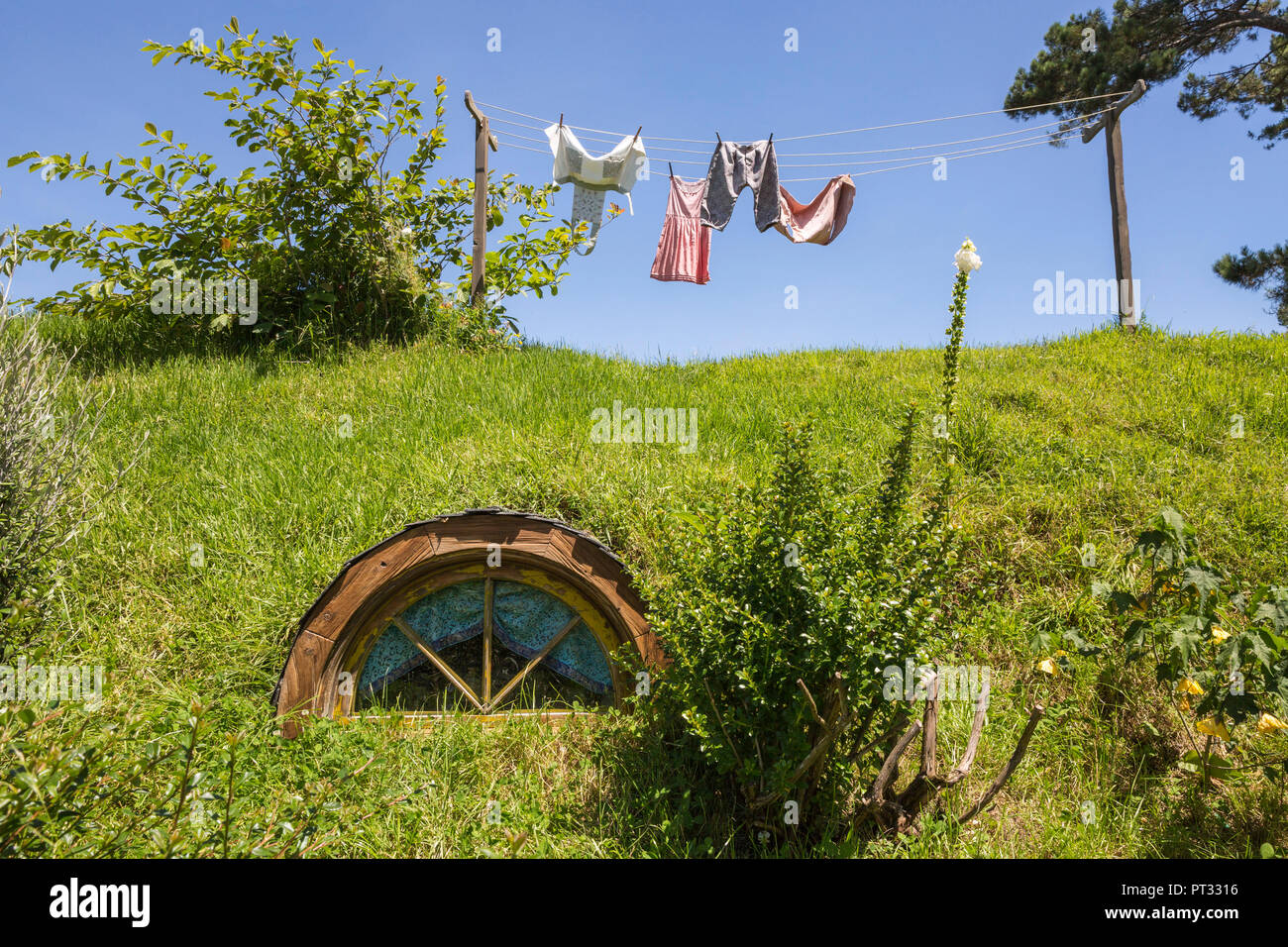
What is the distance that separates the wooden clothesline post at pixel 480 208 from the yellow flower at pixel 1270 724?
8236 millimetres

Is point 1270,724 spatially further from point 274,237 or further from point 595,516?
point 274,237

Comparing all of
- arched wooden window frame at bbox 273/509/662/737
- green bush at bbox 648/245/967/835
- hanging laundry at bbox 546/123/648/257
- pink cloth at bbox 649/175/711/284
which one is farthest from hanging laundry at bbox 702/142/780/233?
green bush at bbox 648/245/967/835

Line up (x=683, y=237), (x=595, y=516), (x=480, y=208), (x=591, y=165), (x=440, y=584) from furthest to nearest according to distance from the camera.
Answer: (x=683, y=237)
(x=591, y=165)
(x=480, y=208)
(x=595, y=516)
(x=440, y=584)

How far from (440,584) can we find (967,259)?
2856 millimetres

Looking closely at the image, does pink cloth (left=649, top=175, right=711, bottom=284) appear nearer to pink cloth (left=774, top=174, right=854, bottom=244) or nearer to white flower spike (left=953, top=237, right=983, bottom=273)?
pink cloth (left=774, top=174, right=854, bottom=244)

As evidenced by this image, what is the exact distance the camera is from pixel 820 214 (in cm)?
1060

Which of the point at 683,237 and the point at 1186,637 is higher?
the point at 683,237

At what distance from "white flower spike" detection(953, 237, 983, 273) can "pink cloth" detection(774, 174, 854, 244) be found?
8.06 meters

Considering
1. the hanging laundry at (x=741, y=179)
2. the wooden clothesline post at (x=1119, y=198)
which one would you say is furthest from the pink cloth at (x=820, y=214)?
the wooden clothesline post at (x=1119, y=198)

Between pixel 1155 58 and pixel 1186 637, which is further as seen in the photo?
pixel 1155 58

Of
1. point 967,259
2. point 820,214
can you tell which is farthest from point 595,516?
point 820,214

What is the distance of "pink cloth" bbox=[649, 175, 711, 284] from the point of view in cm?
1050

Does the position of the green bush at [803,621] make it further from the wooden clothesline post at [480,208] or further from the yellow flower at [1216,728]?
the wooden clothesline post at [480,208]
